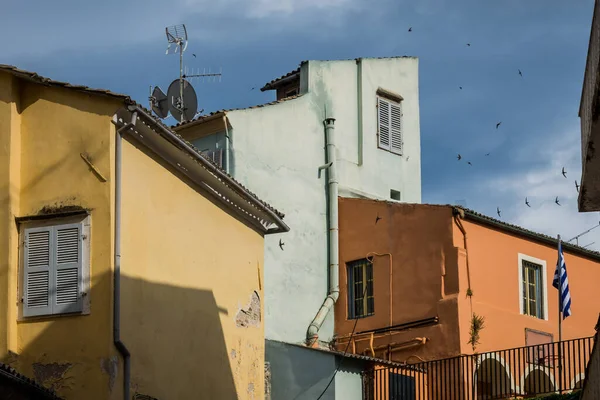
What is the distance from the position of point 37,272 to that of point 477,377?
1255 cm

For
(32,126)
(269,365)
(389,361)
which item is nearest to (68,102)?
(32,126)

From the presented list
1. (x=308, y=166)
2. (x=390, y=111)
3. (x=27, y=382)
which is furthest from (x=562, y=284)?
(x=27, y=382)

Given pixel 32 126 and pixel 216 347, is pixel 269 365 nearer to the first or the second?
pixel 216 347

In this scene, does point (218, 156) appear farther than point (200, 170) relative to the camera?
Yes

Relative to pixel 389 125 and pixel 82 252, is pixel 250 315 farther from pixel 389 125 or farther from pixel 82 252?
pixel 389 125

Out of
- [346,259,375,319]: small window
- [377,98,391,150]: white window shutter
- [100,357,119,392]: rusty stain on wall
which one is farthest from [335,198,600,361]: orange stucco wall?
[100,357,119,392]: rusty stain on wall

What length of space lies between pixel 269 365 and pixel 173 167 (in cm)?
762

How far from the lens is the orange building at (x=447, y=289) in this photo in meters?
27.8

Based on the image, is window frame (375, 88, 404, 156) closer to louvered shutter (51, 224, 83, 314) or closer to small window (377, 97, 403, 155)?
small window (377, 97, 403, 155)

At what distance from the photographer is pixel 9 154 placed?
18.3m

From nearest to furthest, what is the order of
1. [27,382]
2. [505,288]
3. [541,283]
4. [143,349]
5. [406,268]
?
[27,382]
[143,349]
[406,268]
[505,288]
[541,283]

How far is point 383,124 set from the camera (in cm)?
3253

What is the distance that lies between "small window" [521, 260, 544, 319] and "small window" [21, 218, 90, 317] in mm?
14665

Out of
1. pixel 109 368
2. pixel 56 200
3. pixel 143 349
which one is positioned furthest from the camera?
pixel 143 349
